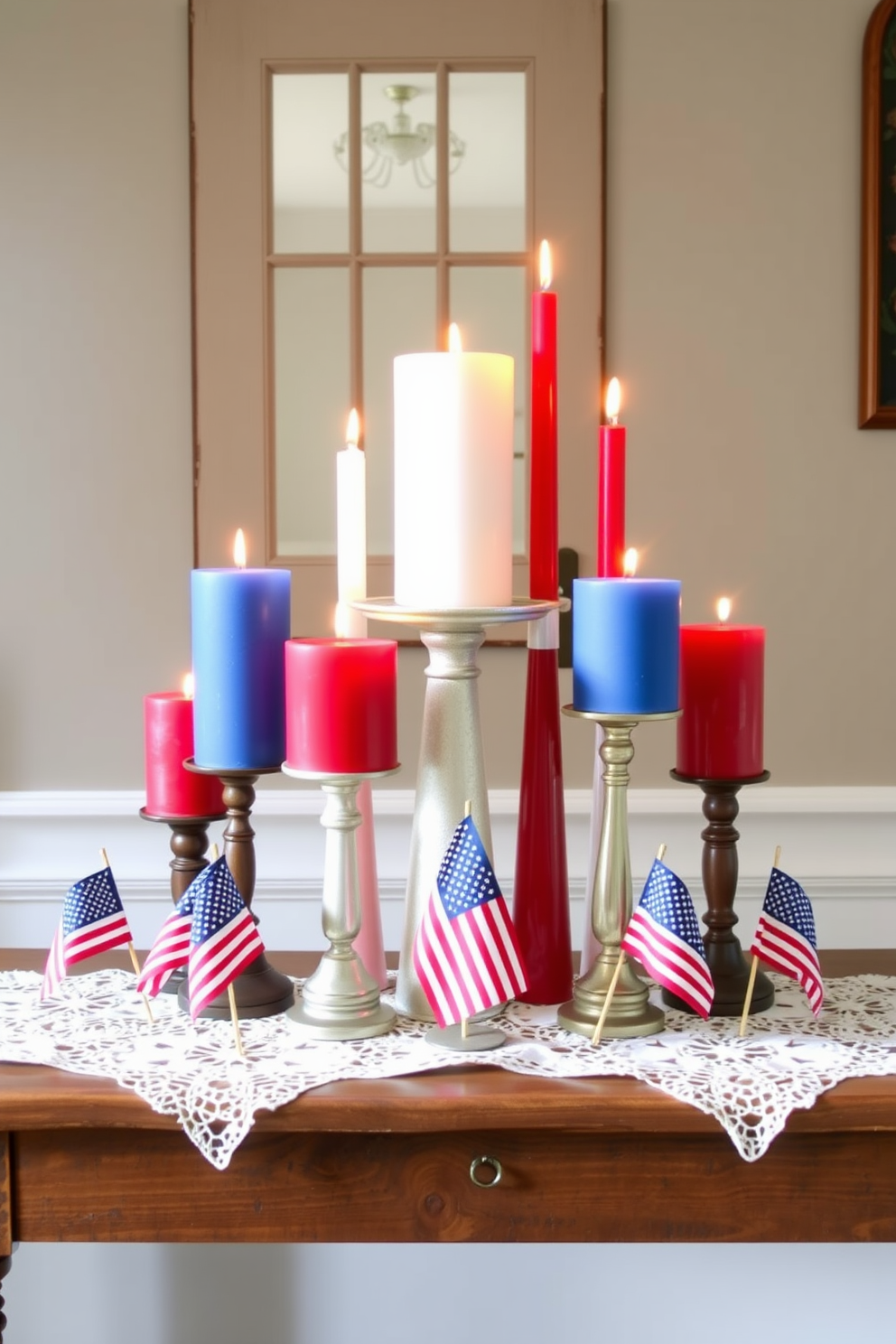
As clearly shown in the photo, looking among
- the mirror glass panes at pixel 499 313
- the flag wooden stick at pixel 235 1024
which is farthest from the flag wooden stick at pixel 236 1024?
the mirror glass panes at pixel 499 313

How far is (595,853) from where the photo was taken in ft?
3.47

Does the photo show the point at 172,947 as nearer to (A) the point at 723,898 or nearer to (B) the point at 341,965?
(B) the point at 341,965

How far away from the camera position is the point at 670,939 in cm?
96

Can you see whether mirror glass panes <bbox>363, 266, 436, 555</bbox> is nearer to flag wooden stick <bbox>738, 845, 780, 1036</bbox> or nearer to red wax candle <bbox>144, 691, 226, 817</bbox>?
red wax candle <bbox>144, 691, 226, 817</bbox>

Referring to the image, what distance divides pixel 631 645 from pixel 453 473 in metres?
0.18

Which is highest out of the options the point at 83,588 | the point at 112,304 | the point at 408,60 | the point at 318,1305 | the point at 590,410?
the point at 408,60

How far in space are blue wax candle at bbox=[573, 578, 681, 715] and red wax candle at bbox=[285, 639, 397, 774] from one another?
0.15 m

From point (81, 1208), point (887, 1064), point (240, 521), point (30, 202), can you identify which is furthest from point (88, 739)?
point (887, 1064)

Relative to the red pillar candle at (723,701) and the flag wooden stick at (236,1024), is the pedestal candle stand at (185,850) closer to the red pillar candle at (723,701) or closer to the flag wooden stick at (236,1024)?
the flag wooden stick at (236,1024)

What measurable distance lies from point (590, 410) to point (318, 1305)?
3.89ft

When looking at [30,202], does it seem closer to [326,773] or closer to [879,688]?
[326,773]

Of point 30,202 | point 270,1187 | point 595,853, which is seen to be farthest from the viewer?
point 30,202

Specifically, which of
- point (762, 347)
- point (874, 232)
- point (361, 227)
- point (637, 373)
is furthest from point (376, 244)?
point (874, 232)

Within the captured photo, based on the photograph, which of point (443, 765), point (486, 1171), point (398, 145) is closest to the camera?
point (486, 1171)
